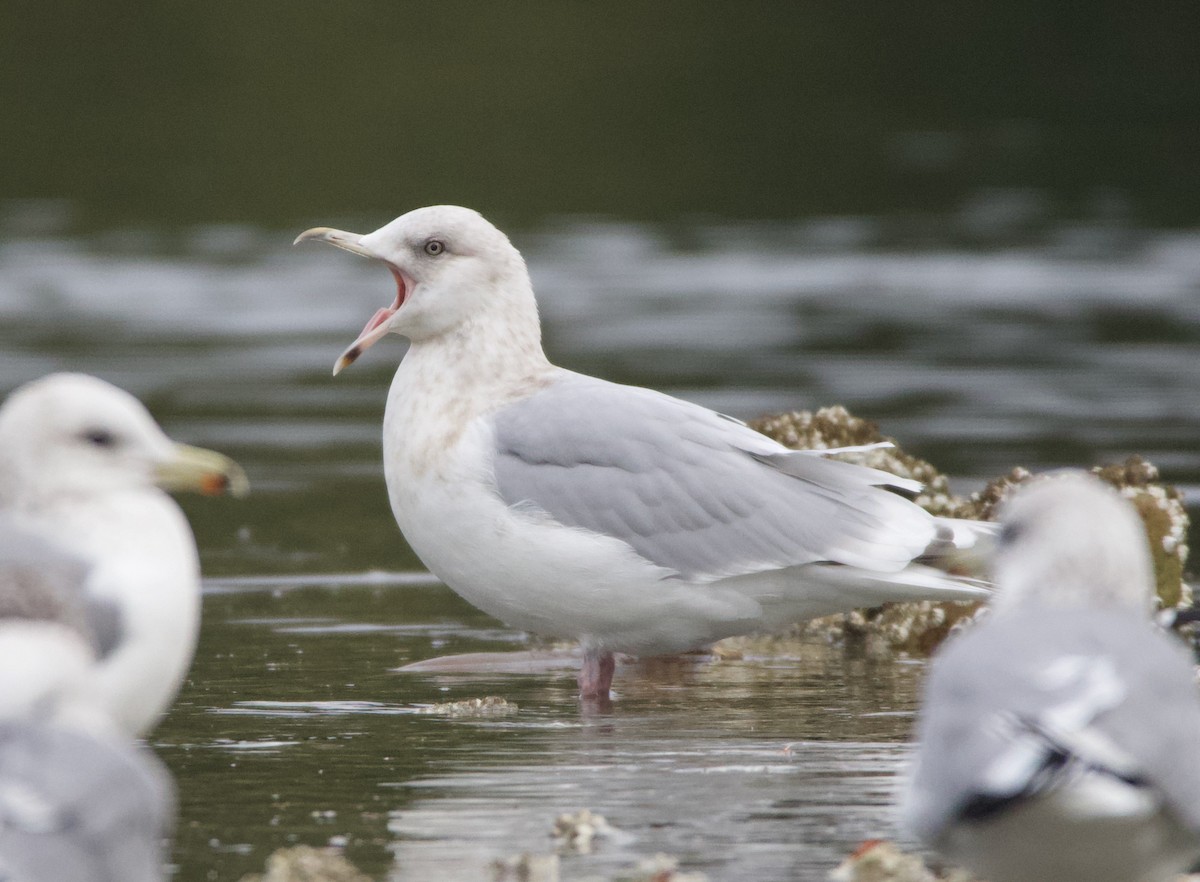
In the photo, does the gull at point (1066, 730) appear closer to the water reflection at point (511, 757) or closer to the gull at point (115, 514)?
the water reflection at point (511, 757)

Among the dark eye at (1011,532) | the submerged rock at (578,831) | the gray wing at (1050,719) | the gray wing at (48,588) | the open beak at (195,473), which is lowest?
the submerged rock at (578,831)

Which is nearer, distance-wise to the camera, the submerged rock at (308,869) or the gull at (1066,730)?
the gull at (1066,730)

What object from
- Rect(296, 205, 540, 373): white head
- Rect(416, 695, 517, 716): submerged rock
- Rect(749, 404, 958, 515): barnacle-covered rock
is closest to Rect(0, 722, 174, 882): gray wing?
Rect(416, 695, 517, 716): submerged rock

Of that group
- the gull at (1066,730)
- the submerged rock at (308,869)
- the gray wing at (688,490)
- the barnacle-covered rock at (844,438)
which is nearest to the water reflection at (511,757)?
the submerged rock at (308,869)

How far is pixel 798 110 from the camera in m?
36.4

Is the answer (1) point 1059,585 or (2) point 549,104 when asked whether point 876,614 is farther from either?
(2) point 549,104

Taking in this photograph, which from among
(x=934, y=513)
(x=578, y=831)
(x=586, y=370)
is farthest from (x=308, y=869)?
(x=586, y=370)

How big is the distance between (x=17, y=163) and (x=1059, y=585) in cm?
2701

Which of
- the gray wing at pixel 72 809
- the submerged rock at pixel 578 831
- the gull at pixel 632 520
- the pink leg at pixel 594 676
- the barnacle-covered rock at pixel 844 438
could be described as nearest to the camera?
the gray wing at pixel 72 809

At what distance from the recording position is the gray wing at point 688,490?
6.31 m

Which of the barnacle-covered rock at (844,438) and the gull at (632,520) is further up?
the barnacle-covered rock at (844,438)

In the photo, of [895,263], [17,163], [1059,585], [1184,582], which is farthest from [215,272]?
[1059,585]

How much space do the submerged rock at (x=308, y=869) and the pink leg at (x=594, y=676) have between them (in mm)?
2070

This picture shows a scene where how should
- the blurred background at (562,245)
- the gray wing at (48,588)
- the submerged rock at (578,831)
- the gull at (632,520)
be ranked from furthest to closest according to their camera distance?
the blurred background at (562,245)
the gull at (632,520)
the submerged rock at (578,831)
the gray wing at (48,588)
